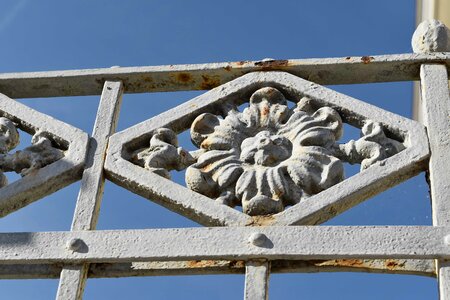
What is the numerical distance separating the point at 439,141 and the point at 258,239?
37.3 inches

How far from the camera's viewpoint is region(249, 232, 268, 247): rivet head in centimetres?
410

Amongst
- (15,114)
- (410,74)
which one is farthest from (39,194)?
(410,74)

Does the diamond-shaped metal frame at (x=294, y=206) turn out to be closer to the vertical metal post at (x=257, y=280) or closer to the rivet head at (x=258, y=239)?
the rivet head at (x=258, y=239)

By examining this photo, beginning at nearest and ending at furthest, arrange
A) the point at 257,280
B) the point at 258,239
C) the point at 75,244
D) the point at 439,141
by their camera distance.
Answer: the point at 257,280, the point at 258,239, the point at 75,244, the point at 439,141

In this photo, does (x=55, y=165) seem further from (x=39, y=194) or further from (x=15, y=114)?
(x=15, y=114)

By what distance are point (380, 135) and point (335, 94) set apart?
356mm

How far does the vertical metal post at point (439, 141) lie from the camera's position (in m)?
4.00

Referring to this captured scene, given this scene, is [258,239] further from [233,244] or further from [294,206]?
[294,206]

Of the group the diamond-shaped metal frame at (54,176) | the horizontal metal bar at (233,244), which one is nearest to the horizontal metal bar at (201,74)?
the diamond-shaped metal frame at (54,176)

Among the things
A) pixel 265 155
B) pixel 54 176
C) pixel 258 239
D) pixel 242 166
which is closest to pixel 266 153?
pixel 265 155

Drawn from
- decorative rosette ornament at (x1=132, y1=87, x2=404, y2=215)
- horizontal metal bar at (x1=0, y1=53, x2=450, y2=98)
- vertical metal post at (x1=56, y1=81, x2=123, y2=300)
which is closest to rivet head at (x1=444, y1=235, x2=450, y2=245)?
decorative rosette ornament at (x1=132, y1=87, x2=404, y2=215)

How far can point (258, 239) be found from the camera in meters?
4.11

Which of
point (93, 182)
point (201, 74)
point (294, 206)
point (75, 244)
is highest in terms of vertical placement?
point (201, 74)

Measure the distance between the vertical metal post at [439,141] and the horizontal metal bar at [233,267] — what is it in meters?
0.14
